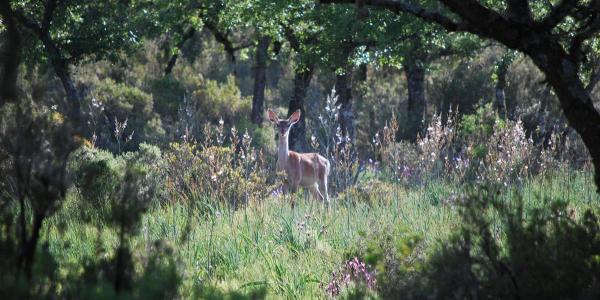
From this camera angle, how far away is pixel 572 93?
17.8 feet

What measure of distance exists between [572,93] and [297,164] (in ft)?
28.3

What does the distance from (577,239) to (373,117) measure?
2215cm

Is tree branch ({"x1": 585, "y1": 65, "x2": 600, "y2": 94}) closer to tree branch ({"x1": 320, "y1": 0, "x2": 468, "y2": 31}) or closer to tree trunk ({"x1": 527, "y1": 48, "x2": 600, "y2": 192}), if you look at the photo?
tree trunk ({"x1": 527, "y1": 48, "x2": 600, "y2": 192})

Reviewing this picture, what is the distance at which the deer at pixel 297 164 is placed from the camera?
13.5 meters

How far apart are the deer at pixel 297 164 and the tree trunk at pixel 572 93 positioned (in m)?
7.85

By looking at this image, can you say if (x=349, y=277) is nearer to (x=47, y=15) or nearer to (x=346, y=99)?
(x=47, y=15)

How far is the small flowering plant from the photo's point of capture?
21.2 feet

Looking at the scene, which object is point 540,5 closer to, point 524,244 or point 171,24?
point 524,244

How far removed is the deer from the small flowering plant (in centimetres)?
623

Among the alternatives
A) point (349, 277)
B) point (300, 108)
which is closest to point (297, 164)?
point (349, 277)

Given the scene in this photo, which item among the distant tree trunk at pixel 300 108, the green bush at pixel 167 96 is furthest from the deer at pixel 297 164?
the green bush at pixel 167 96

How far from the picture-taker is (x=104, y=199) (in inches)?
361

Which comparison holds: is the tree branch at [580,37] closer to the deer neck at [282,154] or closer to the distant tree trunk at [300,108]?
the deer neck at [282,154]

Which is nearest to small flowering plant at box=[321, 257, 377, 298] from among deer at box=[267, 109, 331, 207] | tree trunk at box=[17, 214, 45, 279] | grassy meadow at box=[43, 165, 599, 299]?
grassy meadow at box=[43, 165, 599, 299]
